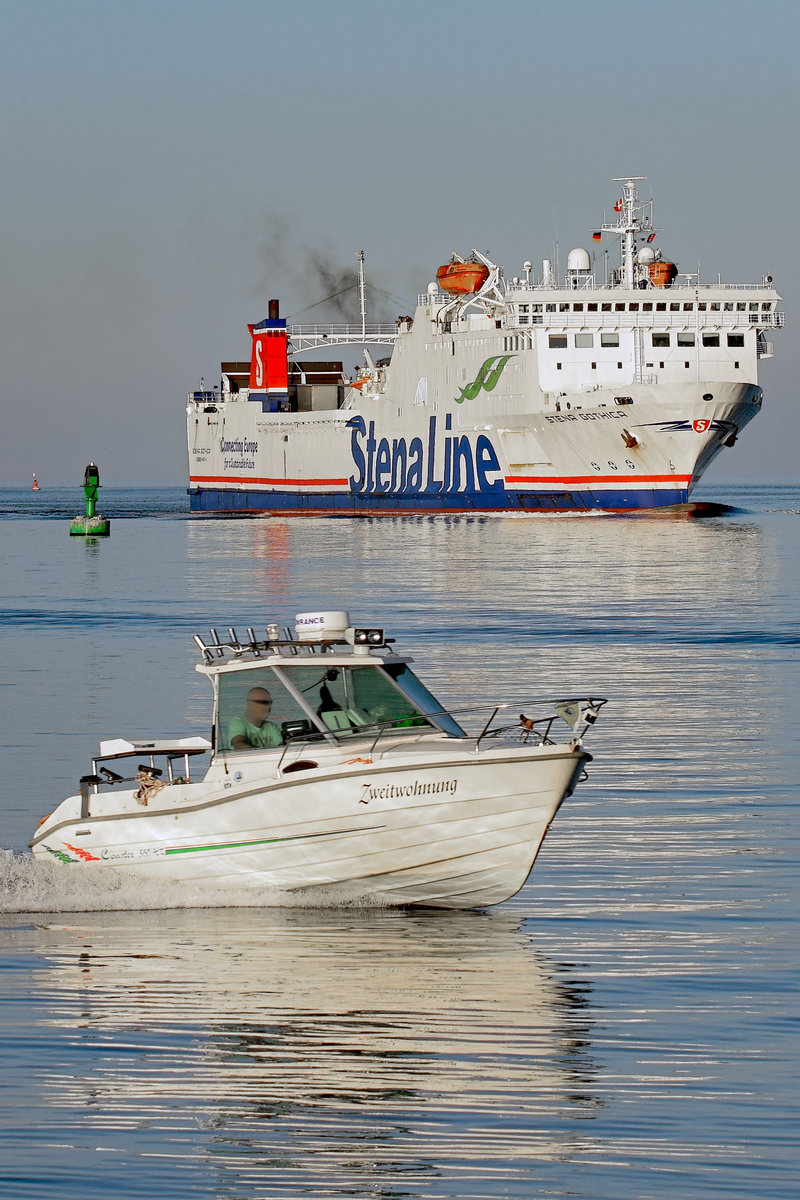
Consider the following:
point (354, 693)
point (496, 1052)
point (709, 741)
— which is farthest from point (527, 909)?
point (709, 741)

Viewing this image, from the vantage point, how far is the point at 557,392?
8556 cm

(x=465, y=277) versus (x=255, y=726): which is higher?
(x=465, y=277)

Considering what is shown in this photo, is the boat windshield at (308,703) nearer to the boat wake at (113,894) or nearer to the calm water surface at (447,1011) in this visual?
the boat wake at (113,894)

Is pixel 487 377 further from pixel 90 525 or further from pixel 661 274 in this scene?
pixel 90 525

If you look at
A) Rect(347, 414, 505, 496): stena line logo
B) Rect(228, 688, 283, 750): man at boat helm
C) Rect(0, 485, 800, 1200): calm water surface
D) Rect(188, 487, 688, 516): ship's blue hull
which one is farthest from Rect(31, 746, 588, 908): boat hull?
Rect(347, 414, 505, 496): stena line logo

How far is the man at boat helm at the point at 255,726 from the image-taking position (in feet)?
45.5

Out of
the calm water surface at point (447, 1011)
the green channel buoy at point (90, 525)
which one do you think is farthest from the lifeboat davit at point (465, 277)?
the calm water surface at point (447, 1011)

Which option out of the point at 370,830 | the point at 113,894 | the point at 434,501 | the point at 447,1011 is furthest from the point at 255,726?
the point at 434,501

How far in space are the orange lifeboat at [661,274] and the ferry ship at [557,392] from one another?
0.07m

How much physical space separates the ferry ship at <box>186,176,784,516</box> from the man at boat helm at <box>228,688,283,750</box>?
6955 centimetres

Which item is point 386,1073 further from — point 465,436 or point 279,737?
point 465,436

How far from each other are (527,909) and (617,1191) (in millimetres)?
5596

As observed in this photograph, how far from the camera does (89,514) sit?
94312 mm

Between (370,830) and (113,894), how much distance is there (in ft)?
7.84
